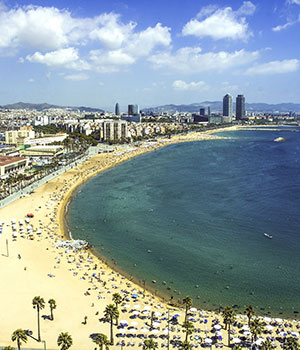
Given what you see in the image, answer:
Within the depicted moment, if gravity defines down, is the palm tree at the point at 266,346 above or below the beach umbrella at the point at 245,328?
above

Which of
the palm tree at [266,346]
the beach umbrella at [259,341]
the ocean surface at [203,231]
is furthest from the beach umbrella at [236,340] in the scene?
the ocean surface at [203,231]

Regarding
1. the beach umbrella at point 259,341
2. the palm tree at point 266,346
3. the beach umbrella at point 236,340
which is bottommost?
the beach umbrella at point 236,340

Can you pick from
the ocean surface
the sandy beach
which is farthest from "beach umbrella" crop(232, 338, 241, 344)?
the ocean surface

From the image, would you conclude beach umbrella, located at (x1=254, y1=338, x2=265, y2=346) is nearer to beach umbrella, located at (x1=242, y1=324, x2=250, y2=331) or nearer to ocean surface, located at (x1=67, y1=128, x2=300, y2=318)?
beach umbrella, located at (x1=242, y1=324, x2=250, y2=331)

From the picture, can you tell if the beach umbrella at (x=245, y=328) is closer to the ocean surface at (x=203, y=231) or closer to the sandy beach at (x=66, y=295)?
the sandy beach at (x=66, y=295)

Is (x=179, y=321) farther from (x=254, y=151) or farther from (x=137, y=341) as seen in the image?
(x=254, y=151)
